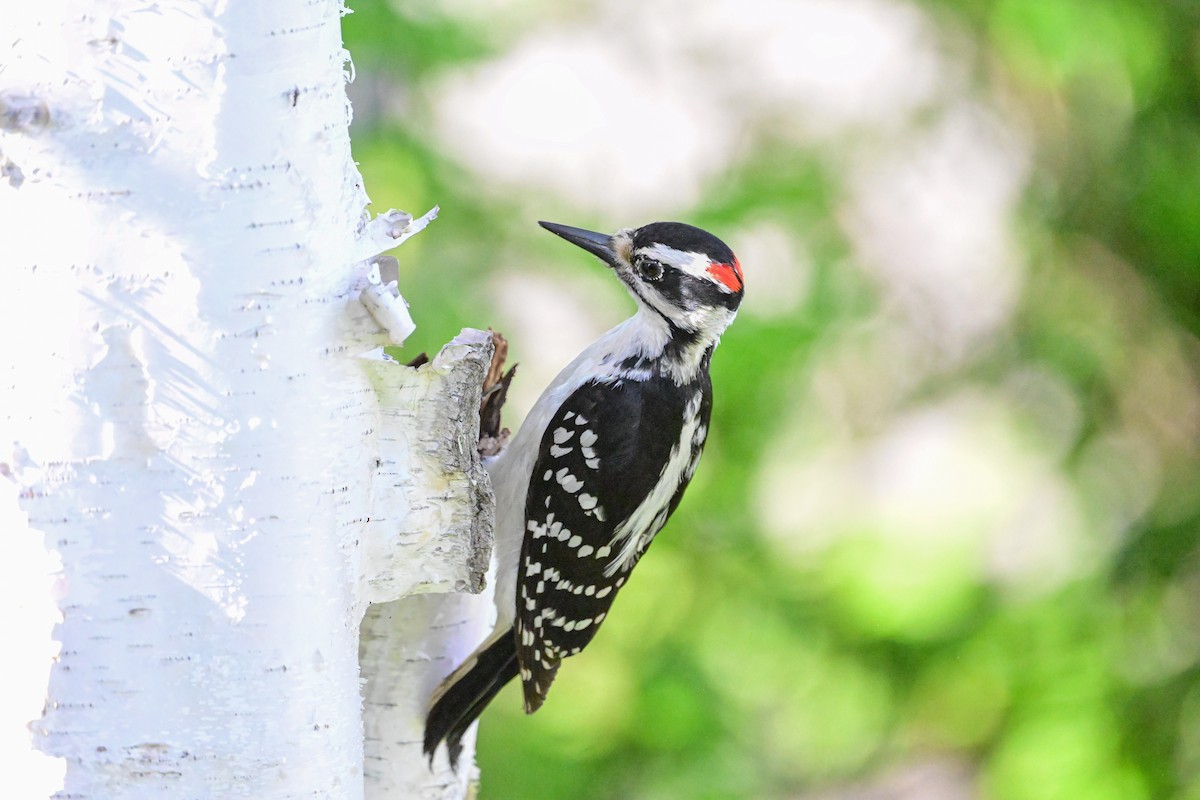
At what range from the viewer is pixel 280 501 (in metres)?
1.31

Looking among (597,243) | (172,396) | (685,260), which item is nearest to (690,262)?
(685,260)

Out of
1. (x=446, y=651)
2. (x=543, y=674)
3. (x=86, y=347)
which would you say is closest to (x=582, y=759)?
(x=543, y=674)

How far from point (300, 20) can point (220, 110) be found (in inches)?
6.1

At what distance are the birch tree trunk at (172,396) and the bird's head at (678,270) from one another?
0.92 m

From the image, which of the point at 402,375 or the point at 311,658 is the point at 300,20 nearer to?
the point at 402,375

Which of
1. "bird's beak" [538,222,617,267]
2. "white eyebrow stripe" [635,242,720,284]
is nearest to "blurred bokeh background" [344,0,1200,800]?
"bird's beak" [538,222,617,267]

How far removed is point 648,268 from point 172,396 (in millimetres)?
1205

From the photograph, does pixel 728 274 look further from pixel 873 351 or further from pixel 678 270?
pixel 873 351

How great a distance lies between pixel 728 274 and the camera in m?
2.22

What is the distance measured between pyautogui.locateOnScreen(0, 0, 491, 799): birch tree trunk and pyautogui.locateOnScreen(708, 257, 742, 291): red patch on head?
963 millimetres

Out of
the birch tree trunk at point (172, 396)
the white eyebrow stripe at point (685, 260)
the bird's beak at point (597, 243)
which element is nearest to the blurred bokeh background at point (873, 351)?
the bird's beak at point (597, 243)

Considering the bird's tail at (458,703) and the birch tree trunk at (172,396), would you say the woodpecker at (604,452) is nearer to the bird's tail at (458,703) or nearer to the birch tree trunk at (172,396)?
the bird's tail at (458,703)

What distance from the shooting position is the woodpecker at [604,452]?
2.23 meters

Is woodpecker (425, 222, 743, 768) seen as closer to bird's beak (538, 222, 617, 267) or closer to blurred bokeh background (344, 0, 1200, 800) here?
bird's beak (538, 222, 617, 267)
